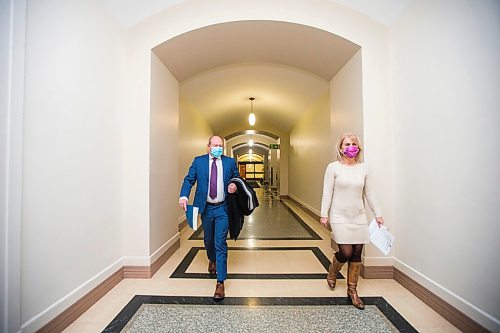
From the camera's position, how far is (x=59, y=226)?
2215 millimetres

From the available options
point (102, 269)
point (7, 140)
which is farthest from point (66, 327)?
point (7, 140)

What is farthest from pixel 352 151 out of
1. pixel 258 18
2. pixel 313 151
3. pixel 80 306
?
pixel 313 151

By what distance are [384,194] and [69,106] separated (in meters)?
3.50

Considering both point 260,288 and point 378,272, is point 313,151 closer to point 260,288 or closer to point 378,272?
point 378,272

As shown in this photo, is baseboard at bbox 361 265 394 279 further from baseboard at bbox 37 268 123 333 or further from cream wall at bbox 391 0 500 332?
baseboard at bbox 37 268 123 333

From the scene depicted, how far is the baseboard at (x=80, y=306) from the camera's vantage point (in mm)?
2090

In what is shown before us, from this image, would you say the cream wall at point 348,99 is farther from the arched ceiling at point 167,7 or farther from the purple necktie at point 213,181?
the purple necktie at point 213,181

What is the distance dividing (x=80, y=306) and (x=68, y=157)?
1.35m

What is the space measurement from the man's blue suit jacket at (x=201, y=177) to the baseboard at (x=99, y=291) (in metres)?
1.16

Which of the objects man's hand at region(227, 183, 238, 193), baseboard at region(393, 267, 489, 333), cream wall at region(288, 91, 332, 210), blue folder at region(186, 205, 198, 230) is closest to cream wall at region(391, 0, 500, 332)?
baseboard at region(393, 267, 489, 333)

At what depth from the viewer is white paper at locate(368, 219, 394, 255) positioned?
243cm

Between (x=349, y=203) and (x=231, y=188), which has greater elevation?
(x=231, y=188)

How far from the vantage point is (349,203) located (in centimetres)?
250

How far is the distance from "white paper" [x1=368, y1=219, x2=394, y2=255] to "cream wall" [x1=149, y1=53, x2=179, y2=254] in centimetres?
255
